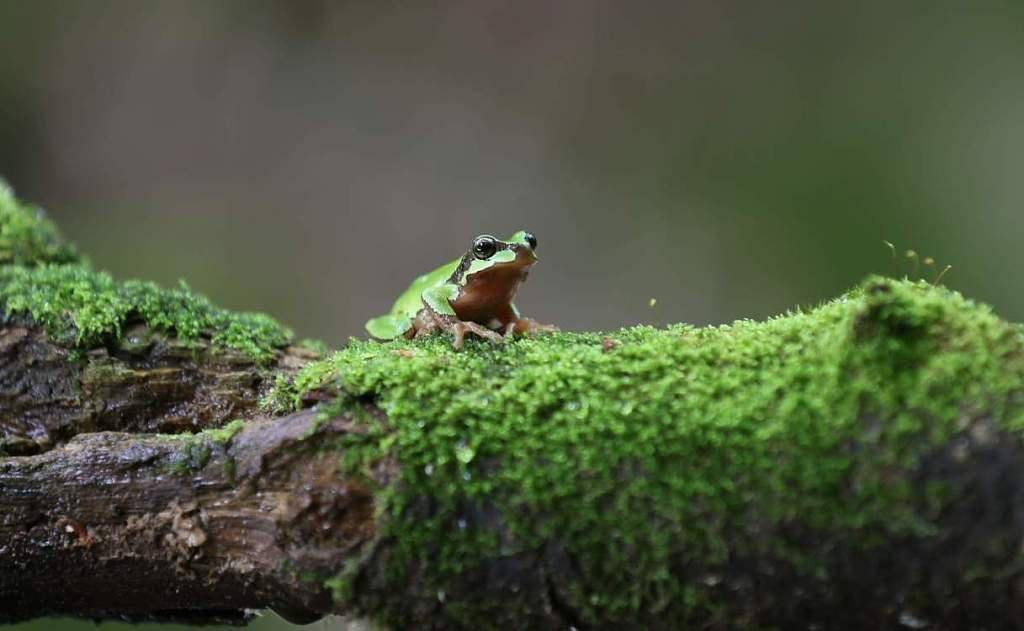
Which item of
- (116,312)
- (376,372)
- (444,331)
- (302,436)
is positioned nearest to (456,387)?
(376,372)

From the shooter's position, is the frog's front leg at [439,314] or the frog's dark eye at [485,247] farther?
the frog's dark eye at [485,247]

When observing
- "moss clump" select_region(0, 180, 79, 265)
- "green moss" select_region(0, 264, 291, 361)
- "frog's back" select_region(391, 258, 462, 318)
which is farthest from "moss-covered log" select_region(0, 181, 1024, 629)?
"moss clump" select_region(0, 180, 79, 265)

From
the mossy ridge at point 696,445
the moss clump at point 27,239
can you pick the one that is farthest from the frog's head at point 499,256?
the moss clump at point 27,239

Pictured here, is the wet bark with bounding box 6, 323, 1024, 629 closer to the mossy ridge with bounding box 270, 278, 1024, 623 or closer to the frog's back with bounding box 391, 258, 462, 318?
the mossy ridge with bounding box 270, 278, 1024, 623

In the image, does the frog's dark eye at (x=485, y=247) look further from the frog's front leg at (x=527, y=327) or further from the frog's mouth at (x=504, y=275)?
the frog's front leg at (x=527, y=327)

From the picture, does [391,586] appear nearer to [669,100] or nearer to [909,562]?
[909,562]

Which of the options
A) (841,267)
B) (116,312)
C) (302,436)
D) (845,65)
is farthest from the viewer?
(845,65)
